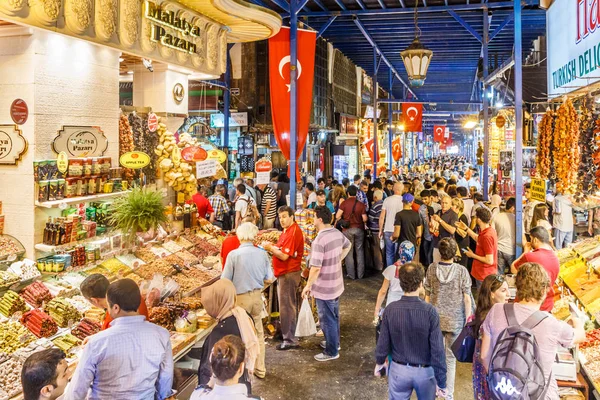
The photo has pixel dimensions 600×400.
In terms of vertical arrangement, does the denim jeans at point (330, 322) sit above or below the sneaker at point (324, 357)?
above

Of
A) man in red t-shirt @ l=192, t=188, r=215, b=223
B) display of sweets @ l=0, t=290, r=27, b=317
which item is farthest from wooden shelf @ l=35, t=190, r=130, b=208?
man in red t-shirt @ l=192, t=188, r=215, b=223

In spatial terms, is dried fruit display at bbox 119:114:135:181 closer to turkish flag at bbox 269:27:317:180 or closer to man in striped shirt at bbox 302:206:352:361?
man in striped shirt at bbox 302:206:352:361

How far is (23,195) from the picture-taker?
18.2 ft

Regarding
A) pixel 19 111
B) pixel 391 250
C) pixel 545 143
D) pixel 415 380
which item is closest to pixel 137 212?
pixel 19 111

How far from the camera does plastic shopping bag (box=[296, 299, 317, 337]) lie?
6629 millimetres

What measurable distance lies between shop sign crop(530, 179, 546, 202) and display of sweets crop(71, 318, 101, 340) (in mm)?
6215

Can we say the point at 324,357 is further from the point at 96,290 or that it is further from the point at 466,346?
the point at 96,290

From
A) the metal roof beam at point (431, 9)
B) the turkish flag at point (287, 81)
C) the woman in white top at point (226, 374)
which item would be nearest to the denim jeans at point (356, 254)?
the turkish flag at point (287, 81)

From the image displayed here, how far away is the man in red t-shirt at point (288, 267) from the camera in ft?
21.6

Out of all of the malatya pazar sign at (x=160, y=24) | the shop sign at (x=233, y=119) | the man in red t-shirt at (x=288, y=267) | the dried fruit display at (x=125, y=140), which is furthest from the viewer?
the shop sign at (x=233, y=119)

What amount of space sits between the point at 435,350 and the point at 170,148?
565 cm

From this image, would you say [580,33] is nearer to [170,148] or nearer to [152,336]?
[152,336]

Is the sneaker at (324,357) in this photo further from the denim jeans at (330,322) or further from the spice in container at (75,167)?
the spice in container at (75,167)

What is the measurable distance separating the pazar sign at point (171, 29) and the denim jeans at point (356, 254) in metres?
4.58
